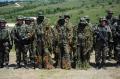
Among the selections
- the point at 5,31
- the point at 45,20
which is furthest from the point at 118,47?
the point at 5,31

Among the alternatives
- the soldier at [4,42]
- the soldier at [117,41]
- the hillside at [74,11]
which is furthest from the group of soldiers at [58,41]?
the hillside at [74,11]

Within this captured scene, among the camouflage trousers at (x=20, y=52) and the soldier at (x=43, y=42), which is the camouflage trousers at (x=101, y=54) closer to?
the soldier at (x=43, y=42)

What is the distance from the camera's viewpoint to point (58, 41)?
19.2 m

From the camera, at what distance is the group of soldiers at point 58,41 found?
19.1 m

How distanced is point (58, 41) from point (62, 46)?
306 mm

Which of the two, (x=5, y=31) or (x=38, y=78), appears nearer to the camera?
(x=38, y=78)

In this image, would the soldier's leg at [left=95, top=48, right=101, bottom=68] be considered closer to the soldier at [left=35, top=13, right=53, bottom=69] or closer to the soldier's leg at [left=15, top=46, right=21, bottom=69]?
the soldier at [left=35, top=13, right=53, bottom=69]

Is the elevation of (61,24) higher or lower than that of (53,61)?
higher

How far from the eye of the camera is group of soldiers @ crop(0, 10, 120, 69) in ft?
62.7

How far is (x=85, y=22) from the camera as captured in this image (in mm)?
19000

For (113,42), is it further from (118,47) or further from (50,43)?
(50,43)

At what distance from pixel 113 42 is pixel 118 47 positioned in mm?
398

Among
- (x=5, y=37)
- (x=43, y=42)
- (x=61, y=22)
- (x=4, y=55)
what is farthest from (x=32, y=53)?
(x=61, y=22)

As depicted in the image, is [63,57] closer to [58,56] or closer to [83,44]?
[58,56]
